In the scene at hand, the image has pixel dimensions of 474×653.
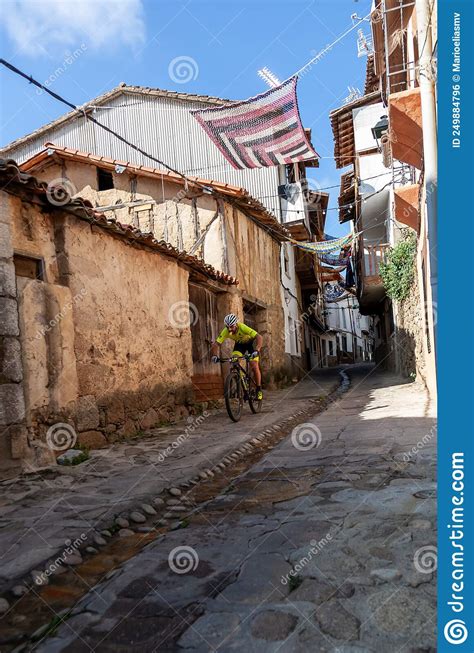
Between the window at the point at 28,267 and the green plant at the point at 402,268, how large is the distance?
31.9 ft

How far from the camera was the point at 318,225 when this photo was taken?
23.7m

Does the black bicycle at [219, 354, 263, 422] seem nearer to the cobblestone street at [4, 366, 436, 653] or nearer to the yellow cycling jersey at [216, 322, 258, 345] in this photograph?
the yellow cycling jersey at [216, 322, 258, 345]

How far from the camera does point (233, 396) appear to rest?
7.93m

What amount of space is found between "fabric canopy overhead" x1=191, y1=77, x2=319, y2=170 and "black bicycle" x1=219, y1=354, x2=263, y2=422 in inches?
210

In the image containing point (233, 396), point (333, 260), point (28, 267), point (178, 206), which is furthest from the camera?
point (333, 260)

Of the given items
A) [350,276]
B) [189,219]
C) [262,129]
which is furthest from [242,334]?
[350,276]

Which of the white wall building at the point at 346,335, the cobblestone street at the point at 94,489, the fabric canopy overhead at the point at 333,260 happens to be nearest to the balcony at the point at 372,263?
the fabric canopy overhead at the point at 333,260

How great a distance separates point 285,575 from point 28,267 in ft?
14.1

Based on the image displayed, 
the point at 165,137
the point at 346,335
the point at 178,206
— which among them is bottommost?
the point at 346,335

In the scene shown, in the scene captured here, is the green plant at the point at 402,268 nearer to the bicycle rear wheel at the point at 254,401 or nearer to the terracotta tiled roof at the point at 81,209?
the bicycle rear wheel at the point at 254,401

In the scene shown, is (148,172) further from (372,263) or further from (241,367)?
(372,263)

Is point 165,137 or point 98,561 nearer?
point 98,561

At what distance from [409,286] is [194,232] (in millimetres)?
5883

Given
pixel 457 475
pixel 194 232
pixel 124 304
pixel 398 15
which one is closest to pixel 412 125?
pixel 398 15
